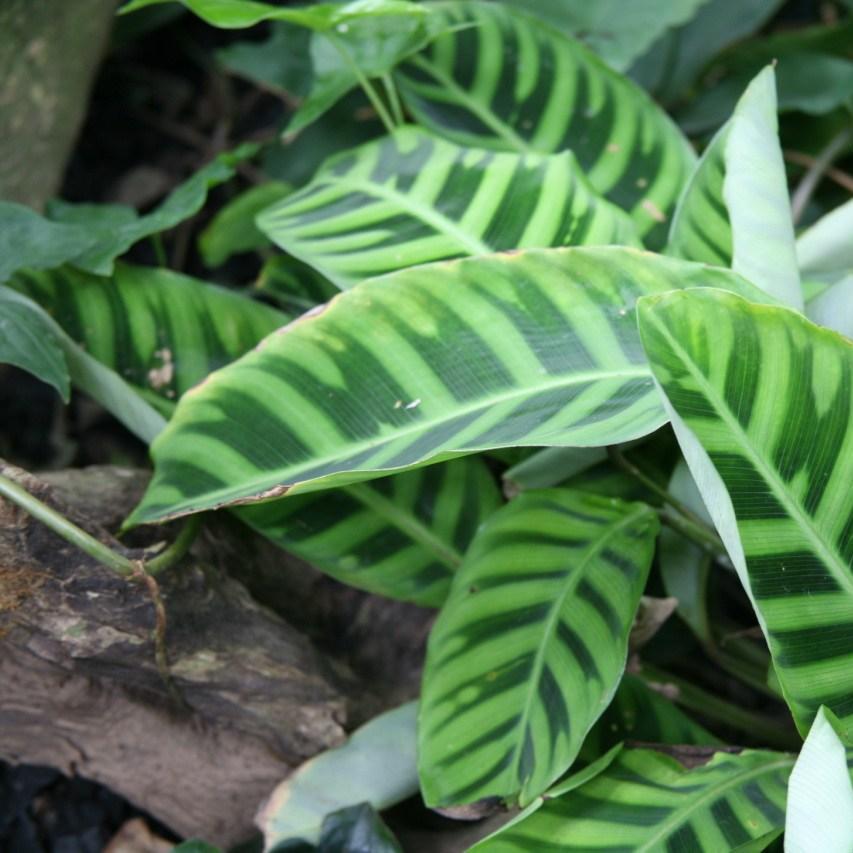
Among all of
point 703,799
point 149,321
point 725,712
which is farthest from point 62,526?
point 725,712

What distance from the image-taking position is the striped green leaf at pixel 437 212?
88 cm

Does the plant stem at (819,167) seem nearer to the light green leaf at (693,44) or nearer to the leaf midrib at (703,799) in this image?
the light green leaf at (693,44)

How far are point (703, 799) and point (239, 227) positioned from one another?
92 centimetres

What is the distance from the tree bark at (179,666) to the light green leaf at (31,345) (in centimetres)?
9

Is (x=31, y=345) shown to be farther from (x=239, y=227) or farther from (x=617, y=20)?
(x=617, y=20)

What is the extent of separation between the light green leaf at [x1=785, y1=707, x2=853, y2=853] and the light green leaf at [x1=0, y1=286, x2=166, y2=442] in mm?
578

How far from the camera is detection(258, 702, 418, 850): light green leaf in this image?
0.88m

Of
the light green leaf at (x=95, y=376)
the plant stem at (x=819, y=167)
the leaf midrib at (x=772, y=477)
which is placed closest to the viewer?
the leaf midrib at (x=772, y=477)

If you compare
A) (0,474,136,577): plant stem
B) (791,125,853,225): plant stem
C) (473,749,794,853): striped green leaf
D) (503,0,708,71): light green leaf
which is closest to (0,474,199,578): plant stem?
(0,474,136,577): plant stem

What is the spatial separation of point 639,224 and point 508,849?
2.01ft

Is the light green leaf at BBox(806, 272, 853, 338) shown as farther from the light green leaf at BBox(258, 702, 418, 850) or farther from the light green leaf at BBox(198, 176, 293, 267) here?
the light green leaf at BBox(198, 176, 293, 267)

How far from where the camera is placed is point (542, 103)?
1096 millimetres

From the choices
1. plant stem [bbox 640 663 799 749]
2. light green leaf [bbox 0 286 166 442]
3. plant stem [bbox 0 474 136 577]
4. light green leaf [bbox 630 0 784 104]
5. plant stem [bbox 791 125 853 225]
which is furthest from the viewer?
light green leaf [bbox 630 0 784 104]

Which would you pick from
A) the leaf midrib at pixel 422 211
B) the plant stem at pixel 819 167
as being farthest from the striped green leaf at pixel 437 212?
the plant stem at pixel 819 167
